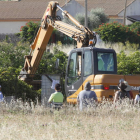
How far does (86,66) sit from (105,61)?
74 centimetres

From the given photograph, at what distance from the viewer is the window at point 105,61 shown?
575 inches

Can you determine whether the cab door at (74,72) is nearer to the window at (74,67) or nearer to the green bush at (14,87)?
the window at (74,67)

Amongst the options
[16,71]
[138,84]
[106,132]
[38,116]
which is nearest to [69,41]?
[16,71]

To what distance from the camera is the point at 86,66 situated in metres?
14.7

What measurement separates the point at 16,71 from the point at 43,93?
3.38 m

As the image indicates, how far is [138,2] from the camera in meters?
55.8

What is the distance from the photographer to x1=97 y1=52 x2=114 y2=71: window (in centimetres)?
1459

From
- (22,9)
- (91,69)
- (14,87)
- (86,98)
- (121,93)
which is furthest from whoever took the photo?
(22,9)

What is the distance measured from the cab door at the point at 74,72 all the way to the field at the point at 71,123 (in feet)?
7.35

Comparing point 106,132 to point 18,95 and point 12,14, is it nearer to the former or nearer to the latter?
point 18,95

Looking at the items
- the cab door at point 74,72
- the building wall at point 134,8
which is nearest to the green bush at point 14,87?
the cab door at point 74,72

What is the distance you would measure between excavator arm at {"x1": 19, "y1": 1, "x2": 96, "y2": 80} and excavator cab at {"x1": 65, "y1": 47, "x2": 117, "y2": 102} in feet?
2.58

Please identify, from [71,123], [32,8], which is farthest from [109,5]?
[71,123]

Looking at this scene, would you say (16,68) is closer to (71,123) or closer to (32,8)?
(71,123)
